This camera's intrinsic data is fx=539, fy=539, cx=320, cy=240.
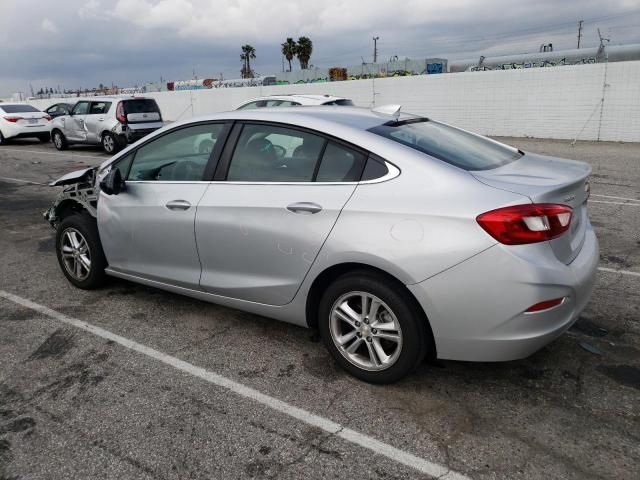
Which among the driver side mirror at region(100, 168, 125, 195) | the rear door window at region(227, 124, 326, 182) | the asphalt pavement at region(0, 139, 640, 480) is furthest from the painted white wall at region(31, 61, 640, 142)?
the driver side mirror at region(100, 168, 125, 195)

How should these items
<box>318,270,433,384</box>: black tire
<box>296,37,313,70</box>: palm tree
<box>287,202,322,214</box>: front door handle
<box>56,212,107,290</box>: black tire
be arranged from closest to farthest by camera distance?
1. <box>318,270,433,384</box>: black tire
2. <box>287,202,322,214</box>: front door handle
3. <box>56,212,107,290</box>: black tire
4. <box>296,37,313,70</box>: palm tree

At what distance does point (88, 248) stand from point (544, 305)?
145 inches

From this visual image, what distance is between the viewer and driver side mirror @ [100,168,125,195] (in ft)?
13.5

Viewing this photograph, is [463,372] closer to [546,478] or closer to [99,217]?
[546,478]

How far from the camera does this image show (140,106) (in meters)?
16.5

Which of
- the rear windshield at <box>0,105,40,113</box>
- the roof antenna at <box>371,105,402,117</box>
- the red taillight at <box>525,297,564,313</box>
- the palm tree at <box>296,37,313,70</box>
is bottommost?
the red taillight at <box>525,297,564,313</box>

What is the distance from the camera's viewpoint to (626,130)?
638 inches

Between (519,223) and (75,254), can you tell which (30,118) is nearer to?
(75,254)

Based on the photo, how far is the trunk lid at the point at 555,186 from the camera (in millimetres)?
2807

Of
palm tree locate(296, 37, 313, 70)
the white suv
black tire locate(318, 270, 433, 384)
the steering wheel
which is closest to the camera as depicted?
black tire locate(318, 270, 433, 384)

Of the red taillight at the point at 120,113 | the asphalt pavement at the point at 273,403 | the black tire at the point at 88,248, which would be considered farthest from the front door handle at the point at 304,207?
the red taillight at the point at 120,113

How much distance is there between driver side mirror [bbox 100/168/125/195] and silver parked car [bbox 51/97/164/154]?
12804 millimetres

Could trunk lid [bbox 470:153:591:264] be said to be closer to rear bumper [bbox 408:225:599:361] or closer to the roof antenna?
rear bumper [bbox 408:225:599:361]

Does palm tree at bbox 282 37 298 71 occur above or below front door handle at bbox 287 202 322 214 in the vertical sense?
above
